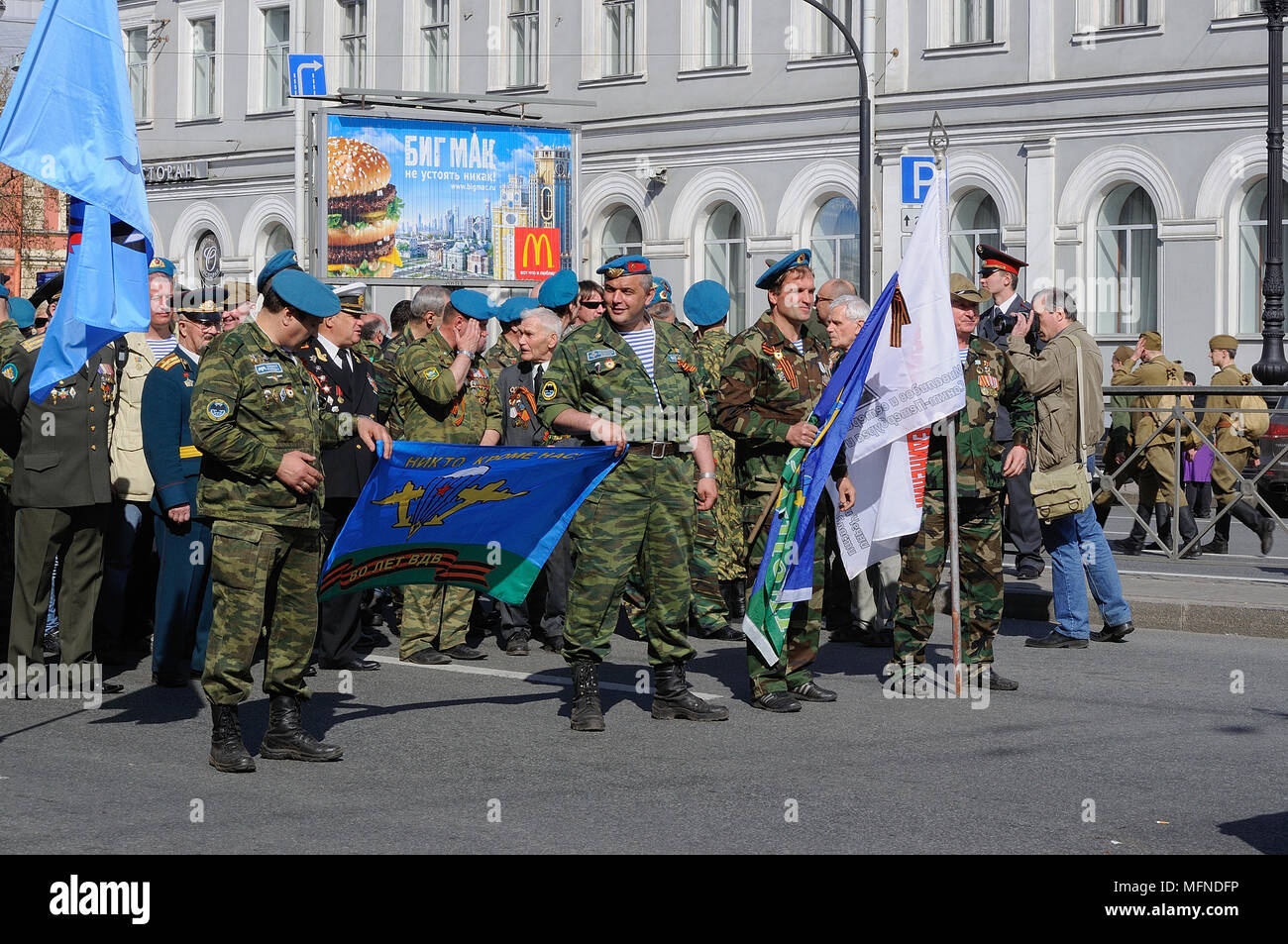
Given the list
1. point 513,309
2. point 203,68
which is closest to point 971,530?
point 513,309

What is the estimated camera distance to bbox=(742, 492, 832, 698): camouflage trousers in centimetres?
906

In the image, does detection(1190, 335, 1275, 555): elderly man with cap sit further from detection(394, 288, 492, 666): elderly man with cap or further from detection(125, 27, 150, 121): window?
detection(125, 27, 150, 121): window

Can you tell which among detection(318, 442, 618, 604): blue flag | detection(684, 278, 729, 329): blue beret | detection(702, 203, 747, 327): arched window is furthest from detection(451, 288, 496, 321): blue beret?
detection(702, 203, 747, 327): arched window

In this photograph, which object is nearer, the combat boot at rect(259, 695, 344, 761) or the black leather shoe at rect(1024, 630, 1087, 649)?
the combat boot at rect(259, 695, 344, 761)

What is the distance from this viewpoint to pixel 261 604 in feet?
25.0

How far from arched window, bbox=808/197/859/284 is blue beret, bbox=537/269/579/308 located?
1829 cm

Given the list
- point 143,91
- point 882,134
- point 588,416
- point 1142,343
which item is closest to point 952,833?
point 588,416

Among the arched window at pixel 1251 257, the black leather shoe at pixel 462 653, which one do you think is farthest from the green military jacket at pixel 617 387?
the arched window at pixel 1251 257

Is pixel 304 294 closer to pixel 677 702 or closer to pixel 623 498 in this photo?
pixel 623 498

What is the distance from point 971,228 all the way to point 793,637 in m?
21.0

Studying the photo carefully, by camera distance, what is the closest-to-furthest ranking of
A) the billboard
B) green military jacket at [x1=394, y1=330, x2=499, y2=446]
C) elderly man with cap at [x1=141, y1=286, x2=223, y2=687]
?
elderly man with cap at [x1=141, y1=286, x2=223, y2=687], green military jacket at [x1=394, y1=330, x2=499, y2=446], the billboard

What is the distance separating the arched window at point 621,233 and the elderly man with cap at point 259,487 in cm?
2645

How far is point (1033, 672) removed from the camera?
10.3 meters

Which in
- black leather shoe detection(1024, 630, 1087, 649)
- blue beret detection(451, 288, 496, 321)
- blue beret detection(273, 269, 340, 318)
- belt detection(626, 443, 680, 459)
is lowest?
black leather shoe detection(1024, 630, 1087, 649)
